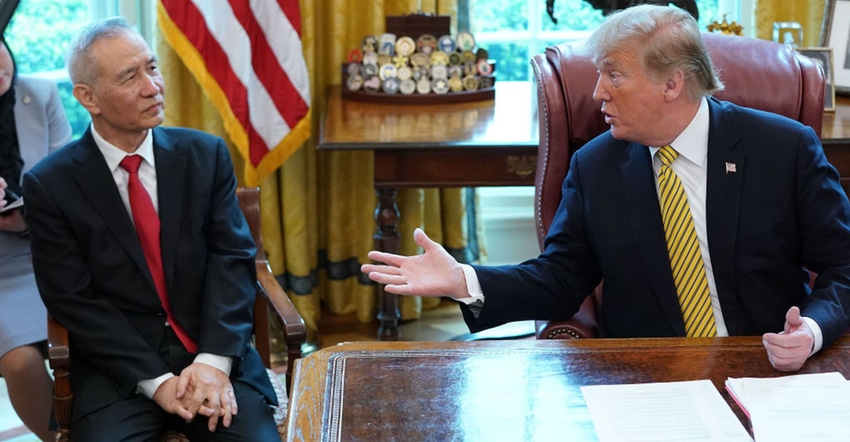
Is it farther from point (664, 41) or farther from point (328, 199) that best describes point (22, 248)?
point (664, 41)

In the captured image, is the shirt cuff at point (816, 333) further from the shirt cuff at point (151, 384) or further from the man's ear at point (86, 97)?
the man's ear at point (86, 97)

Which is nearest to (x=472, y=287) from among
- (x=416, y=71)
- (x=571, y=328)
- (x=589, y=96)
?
(x=571, y=328)

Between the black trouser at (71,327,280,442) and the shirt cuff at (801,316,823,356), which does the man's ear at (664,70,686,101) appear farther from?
the black trouser at (71,327,280,442)

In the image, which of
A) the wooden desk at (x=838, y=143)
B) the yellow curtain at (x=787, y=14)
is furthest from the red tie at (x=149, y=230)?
the yellow curtain at (x=787, y=14)

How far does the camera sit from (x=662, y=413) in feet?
6.01

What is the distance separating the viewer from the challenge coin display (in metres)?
3.86

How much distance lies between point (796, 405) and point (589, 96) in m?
1.06

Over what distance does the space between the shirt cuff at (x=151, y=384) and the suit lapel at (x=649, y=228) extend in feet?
3.66

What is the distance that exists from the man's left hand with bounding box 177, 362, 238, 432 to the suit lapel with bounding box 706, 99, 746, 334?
44.3 inches

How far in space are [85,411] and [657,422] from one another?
134 cm

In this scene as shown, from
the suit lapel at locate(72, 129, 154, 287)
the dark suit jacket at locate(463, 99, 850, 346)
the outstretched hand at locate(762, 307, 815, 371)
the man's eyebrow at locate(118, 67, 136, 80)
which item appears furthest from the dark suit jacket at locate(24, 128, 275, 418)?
the outstretched hand at locate(762, 307, 815, 371)

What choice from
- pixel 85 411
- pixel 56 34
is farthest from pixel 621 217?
pixel 56 34

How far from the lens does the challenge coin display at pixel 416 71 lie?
386cm

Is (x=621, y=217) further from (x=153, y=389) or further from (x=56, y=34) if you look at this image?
(x=56, y=34)
